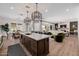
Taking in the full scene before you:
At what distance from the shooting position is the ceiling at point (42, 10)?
262 centimetres

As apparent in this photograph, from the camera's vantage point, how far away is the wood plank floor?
263 centimetres

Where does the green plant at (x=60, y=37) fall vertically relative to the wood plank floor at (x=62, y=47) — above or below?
above

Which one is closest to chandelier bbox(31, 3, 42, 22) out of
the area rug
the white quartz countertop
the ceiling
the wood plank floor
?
the ceiling

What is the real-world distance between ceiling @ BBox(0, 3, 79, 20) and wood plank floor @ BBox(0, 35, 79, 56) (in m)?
0.50

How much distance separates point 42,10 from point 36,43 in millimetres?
702

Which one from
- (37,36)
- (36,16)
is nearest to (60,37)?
(37,36)

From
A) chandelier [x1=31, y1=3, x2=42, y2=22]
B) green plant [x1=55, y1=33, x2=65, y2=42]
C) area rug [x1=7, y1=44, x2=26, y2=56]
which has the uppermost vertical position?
chandelier [x1=31, y1=3, x2=42, y2=22]

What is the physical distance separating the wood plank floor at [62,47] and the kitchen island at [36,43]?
0.09m

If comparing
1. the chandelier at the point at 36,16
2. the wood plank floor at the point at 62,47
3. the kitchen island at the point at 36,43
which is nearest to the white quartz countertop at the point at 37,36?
the kitchen island at the point at 36,43

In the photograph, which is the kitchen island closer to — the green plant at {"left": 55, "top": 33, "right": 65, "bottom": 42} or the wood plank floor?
the wood plank floor

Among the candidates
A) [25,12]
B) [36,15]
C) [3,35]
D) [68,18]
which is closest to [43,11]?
[36,15]

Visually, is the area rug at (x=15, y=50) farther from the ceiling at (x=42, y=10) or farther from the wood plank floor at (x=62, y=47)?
the ceiling at (x=42, y=10)

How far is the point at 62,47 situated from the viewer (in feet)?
8.77

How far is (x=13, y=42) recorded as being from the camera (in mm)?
2658
